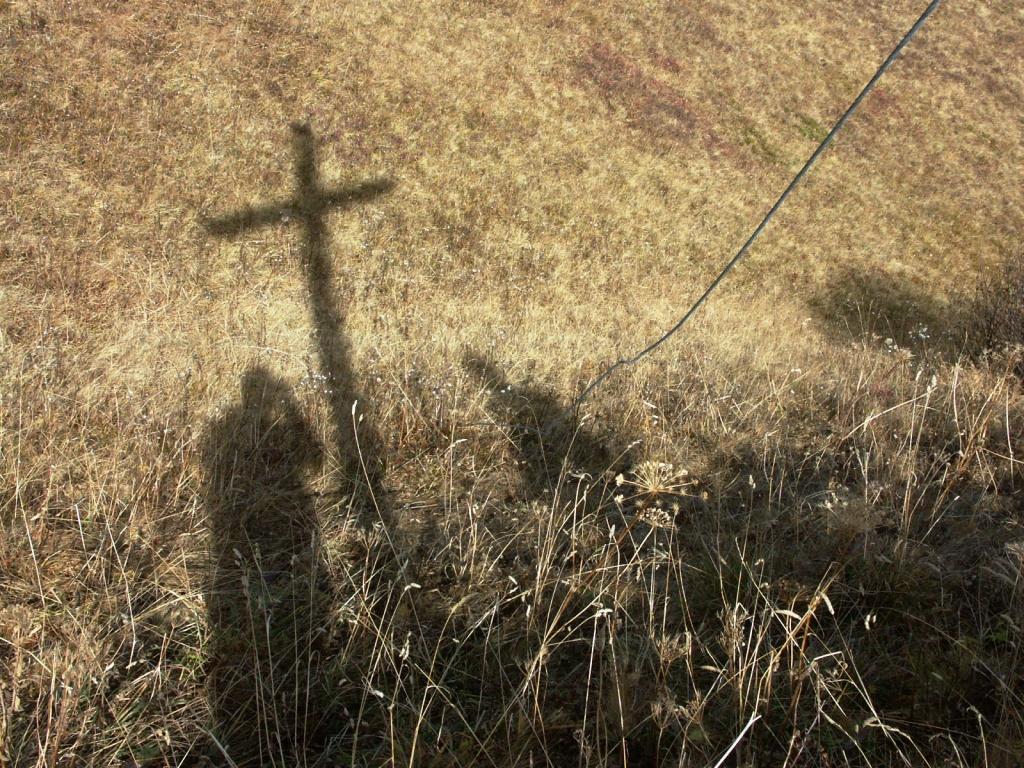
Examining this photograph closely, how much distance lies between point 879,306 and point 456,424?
420 inches

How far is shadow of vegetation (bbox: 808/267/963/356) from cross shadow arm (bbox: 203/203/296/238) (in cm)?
784

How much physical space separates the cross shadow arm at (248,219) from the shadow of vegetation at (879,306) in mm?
7843

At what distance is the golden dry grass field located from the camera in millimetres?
2150

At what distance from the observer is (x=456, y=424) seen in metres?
4.08

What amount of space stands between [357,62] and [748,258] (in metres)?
7.25

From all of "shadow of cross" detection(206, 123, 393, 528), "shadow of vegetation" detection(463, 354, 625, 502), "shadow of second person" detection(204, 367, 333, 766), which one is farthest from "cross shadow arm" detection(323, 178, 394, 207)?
"shadow of second person" detection(204, 367, 333, 766)

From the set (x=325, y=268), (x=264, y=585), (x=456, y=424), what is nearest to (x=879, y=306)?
(x=325, y=268)

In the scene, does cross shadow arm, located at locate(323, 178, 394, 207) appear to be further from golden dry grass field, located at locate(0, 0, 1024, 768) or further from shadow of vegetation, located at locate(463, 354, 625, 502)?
shadow of vegetation, located at locate(463, 354, 625, 502)

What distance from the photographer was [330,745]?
6.81 feet

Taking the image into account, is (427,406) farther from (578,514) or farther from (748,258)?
(748,258)

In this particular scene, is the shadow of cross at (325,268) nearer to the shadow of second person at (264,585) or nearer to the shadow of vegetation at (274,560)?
the shadow of vegetation at (274,560)

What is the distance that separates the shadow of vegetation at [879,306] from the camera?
11289mm

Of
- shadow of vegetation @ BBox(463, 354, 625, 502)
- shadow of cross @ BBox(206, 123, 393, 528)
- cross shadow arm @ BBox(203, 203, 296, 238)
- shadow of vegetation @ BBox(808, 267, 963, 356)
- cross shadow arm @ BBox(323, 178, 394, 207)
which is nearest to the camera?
shadow of vegetation @ BBox(463, 354, 625, 502)

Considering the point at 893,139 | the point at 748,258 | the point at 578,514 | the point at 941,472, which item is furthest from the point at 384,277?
the point at 893,139
